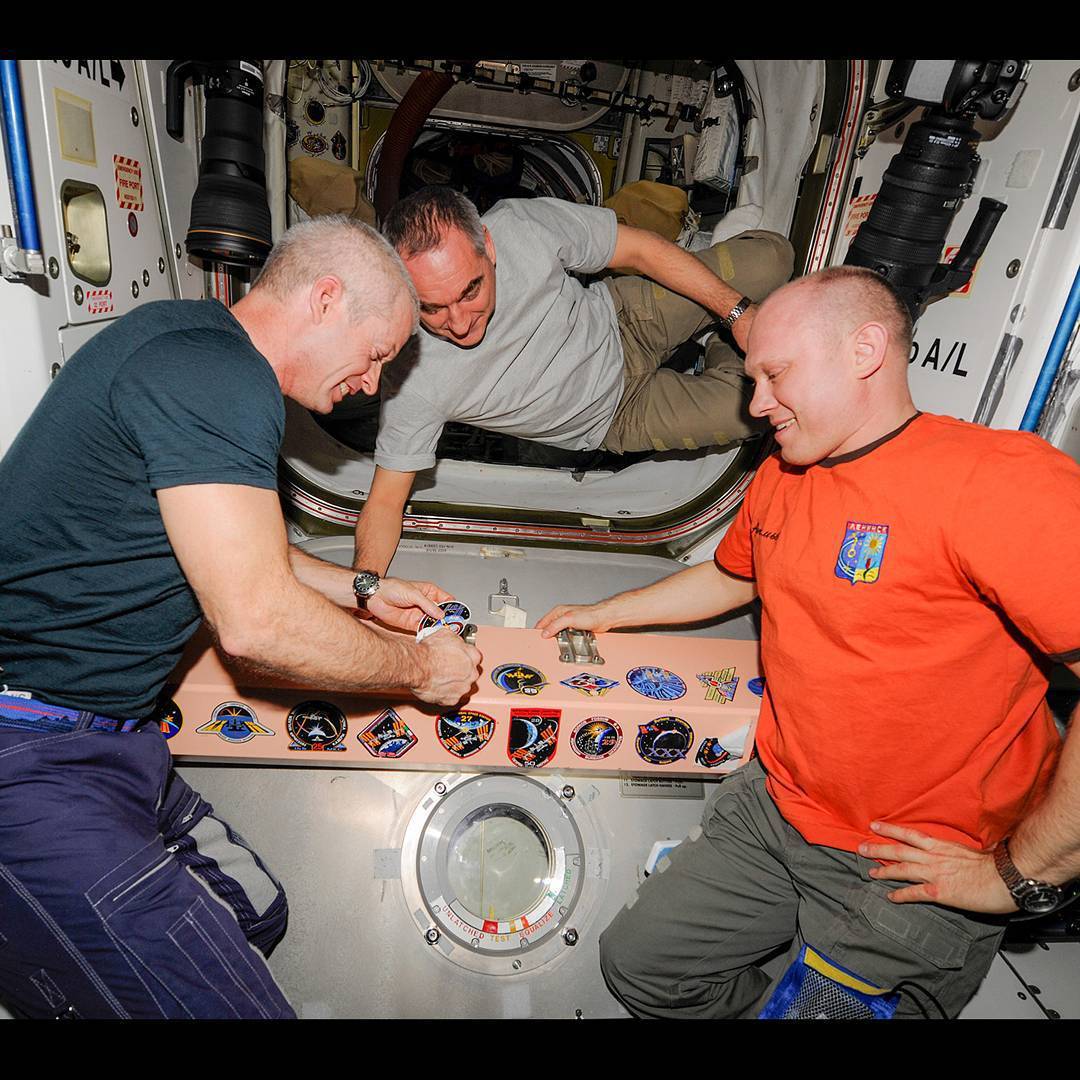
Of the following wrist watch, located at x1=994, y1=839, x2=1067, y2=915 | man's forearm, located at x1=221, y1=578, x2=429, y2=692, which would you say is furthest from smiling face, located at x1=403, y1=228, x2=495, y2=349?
wrist watch, located at x1=994, y1=839, x2=1067, y2=915

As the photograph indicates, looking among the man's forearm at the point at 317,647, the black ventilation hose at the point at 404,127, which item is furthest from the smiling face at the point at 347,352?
the black ventilation hose at the point at 404,127

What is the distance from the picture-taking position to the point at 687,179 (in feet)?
14.0

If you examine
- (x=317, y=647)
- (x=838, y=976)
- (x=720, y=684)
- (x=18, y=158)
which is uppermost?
(x=18, y=158)

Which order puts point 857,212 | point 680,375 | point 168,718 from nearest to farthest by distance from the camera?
point 168,718 < point 857,212 < point 680,375

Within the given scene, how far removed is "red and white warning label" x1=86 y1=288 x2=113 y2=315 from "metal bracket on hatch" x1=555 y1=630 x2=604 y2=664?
1.70 metres

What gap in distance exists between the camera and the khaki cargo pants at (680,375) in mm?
3025

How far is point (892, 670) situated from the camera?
1.73 m

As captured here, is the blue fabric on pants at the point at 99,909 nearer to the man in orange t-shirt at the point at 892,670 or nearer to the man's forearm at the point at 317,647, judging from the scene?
the man's forearm at the point at 317,647

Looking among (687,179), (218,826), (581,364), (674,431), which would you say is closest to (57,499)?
(218,826)

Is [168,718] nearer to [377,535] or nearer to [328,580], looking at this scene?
[328,580]

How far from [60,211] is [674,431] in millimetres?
2361

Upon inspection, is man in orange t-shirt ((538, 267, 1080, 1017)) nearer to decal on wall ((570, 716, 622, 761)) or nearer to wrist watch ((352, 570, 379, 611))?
decal on wall ((570, 716, 622, 761))

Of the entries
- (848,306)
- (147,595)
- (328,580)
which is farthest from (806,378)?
(147,595)

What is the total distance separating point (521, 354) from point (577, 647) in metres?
1.19
